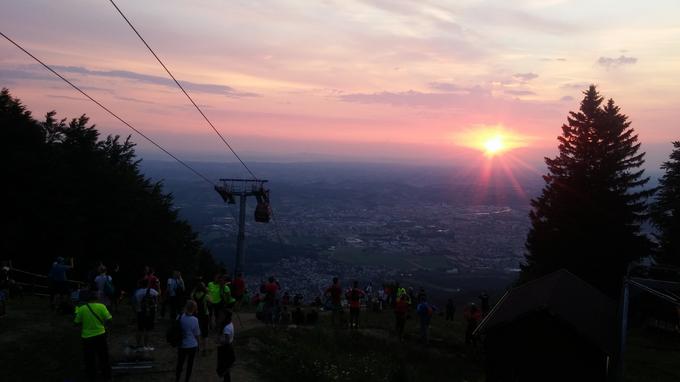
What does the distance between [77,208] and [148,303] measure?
25.0 m

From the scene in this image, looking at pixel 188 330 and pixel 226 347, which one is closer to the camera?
pixel 188 330

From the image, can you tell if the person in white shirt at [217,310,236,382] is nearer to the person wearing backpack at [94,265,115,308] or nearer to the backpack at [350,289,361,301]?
the person wearing backpack at [94,265,115,308]

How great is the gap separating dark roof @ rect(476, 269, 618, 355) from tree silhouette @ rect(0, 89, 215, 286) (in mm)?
24719

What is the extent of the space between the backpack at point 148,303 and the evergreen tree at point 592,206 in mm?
29124

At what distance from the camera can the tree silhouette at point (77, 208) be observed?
30.2 meters

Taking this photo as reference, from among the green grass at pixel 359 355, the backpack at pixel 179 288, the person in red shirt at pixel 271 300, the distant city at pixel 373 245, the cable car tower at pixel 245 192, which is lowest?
the distant city at pixel 373 245

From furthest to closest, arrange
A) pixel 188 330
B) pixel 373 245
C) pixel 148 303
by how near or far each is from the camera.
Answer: pixel 373 245 → pixel 148 303 → pixel 188 330

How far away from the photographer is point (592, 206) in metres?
34.3

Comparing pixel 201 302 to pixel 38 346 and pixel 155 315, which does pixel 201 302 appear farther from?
pixel 38 346

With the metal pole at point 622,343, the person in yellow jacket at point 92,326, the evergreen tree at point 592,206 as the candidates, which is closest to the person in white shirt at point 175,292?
the person in yellow jacket at point 92,326

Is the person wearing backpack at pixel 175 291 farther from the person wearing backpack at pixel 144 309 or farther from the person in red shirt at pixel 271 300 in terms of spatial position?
the person in red shirt at pixel 271 300

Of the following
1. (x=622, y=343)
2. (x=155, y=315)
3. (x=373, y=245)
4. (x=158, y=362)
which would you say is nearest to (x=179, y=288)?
(x=155, y=315)

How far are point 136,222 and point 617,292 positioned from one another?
35.0 m

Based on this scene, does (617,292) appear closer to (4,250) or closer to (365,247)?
(4,250)
